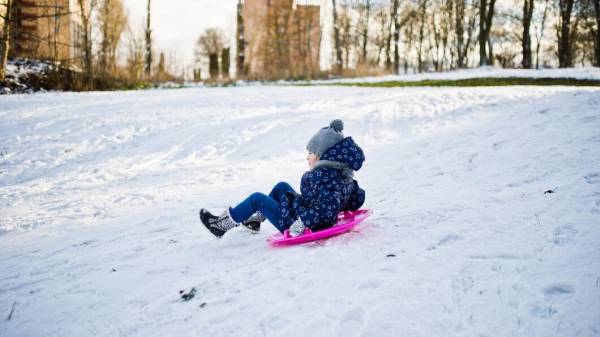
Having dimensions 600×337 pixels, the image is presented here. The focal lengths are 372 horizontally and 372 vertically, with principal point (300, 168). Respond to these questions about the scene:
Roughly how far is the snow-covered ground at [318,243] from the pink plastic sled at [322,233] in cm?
12

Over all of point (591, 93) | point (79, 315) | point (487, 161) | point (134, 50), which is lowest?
point (79, 315)

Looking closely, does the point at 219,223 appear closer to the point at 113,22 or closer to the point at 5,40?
the point at 5,40

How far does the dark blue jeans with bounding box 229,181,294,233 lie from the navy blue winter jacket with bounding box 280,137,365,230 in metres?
0.27

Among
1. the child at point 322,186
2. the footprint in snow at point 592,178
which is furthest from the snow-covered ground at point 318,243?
the child at point 322,186

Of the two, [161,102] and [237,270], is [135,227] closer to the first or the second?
[237,270]

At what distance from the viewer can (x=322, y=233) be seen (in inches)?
139

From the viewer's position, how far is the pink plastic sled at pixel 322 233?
11.7 feet

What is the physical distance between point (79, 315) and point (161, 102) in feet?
36.4

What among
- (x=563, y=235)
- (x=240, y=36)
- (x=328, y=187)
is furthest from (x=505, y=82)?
(x=240, y=36)

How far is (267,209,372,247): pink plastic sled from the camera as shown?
3.55m

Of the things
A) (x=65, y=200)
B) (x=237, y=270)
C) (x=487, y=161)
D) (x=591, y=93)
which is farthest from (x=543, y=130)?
(x=65, y=200)

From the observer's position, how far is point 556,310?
7.41ft

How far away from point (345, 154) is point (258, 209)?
1.16m

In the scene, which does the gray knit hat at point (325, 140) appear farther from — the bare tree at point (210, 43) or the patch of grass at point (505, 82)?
the bare tree at point (210, 43)
